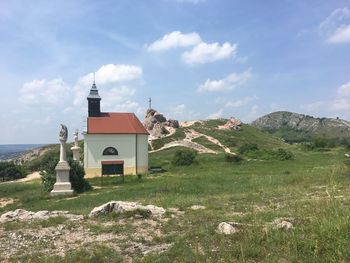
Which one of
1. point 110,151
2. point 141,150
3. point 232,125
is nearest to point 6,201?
point 110,151

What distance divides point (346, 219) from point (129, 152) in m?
35.0

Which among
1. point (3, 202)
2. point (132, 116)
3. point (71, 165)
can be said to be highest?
point (132, 116)

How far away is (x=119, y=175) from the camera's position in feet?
130

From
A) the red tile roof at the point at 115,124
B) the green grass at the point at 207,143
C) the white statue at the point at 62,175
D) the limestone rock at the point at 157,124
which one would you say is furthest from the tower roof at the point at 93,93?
the limestone rock at the point at 157,124

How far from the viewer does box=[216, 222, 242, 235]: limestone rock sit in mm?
8594

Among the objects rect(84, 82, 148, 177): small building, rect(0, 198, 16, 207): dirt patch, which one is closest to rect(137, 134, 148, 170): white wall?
rect(84, 82, 148, 177): small building

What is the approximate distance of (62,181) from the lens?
2545cm

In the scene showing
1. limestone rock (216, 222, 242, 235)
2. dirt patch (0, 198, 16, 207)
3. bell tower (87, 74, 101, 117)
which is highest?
bell tower (87, 74, 101, 117)

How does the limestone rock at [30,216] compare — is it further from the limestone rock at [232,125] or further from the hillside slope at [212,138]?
the limestone rock at [232,125]

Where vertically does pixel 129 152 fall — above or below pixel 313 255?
above

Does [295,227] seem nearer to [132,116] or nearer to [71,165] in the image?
[71,165]

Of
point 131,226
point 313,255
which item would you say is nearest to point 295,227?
point 313,255

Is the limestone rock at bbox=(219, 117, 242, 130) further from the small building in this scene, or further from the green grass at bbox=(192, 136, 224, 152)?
the small building

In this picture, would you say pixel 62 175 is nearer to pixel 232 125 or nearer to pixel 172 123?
pixel 172 123
